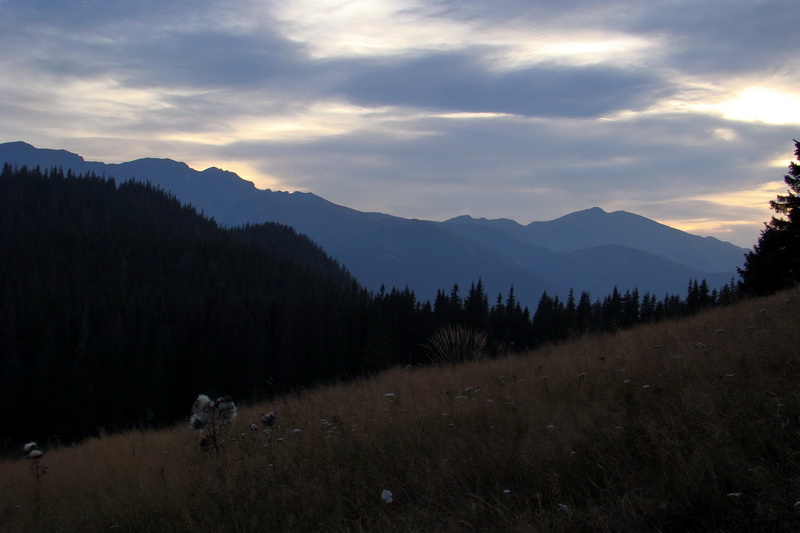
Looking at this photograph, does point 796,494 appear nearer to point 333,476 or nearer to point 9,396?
point 333,476

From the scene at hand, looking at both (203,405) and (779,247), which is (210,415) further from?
(779,247)

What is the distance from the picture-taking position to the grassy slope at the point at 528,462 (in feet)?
12.9

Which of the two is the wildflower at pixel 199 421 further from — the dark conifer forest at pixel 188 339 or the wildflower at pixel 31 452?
the dark conifer forest at pixel 188 339

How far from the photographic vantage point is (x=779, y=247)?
21203 mm

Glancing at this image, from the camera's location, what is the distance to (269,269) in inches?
Result: 6058

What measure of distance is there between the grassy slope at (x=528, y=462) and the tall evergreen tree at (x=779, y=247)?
1392 centimetres

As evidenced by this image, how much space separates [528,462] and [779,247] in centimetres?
2142

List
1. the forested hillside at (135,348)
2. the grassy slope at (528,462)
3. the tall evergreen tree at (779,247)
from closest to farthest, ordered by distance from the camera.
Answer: the grassy slope at (528,462), the tall evergreen tree at (779,247), the forested hillside at (135,348)

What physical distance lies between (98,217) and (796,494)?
683 feet

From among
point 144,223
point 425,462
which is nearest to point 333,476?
point 425,462

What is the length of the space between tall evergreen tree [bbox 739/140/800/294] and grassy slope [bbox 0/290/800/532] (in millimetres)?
13922

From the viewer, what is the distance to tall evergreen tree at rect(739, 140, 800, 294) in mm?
19891

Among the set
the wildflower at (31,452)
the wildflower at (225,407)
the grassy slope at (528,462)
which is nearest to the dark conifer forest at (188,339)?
the grassy slope at (528,462)

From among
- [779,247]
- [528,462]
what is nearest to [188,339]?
[779,247]
